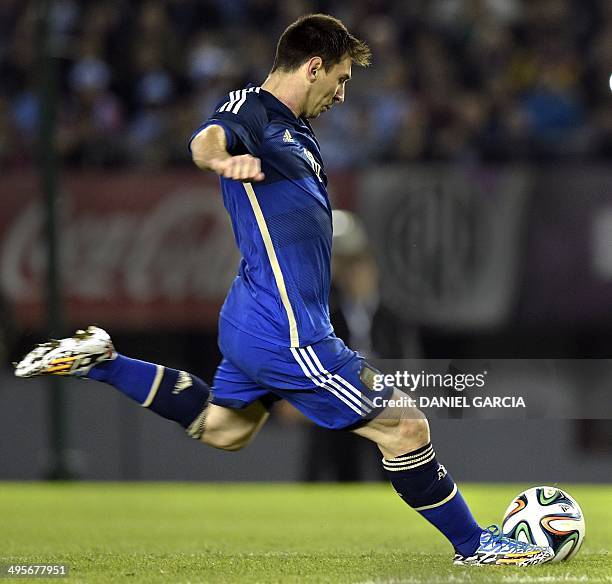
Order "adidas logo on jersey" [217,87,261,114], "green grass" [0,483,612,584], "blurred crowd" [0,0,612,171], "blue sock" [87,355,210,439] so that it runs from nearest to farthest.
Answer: "adidas logo on jersey" [217,87,261,114], "green grass" [0,483,612,584], "blue sock" [87,355,210,439], "blurred crowd" [0,0,612,171]

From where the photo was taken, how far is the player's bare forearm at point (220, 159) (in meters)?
4.50

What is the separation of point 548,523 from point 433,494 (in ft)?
1.80

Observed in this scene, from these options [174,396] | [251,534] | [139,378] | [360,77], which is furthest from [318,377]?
[360,77]

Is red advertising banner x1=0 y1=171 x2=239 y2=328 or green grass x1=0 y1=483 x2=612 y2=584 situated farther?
Result: red advertising banner x1=0 y1=171 x2=239 y2=328

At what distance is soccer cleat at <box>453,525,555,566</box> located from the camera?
5234mm

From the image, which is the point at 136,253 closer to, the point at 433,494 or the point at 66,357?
the point at 66,357

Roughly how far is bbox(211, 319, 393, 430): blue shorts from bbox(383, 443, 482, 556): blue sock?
0.75ft

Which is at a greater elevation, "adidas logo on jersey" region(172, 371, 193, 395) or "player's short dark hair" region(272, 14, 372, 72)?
"player's short dark hair" region(272, 14, 372, 72)

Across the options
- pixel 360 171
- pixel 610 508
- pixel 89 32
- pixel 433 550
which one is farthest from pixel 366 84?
pixel 433 550

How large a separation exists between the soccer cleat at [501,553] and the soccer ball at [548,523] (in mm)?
87

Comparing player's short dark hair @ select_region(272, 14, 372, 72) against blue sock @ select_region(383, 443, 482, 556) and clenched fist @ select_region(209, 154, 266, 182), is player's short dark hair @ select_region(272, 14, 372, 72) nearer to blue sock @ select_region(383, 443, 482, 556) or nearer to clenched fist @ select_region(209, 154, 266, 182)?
clenched fist @ select_region(209, 154, 266, 182)

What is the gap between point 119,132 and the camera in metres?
12.3

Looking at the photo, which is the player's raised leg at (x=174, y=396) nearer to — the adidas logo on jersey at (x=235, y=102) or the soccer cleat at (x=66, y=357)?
the soccer cleat at (x=66, y=357)

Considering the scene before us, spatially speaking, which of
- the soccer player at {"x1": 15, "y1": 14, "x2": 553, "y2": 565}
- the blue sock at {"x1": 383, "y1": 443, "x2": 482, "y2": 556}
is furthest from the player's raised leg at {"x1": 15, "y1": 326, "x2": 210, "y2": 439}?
the blue sock at {"x1": 383, "y1": 443, "x2": 482, "y2": 556}
